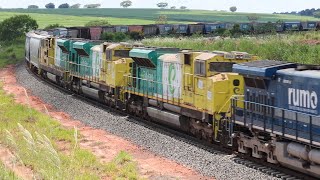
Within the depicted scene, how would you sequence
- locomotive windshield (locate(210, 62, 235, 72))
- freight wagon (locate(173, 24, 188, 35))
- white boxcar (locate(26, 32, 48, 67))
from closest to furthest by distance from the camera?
locomotive windshield (locate(210, 62, 235, 72))
white boxcar (locate(26, 32, 48, 67))
freight wagon (locate(173, 24, 188, 35))

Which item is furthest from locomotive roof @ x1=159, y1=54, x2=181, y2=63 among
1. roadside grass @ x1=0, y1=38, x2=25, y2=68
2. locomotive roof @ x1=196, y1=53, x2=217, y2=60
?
roadside grass @ x1=0, y1=38, x2=25, y2=68

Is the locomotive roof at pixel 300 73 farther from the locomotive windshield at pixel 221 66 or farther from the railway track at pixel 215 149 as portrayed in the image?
the locomotive windshield at pixel 221 66

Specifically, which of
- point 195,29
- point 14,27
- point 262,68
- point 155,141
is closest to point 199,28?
point 195,29

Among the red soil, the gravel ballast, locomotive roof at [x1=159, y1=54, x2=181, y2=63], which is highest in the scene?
locomotive roof at [x1=159, y1=54, x2=181, y2=63]

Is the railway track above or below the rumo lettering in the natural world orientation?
below

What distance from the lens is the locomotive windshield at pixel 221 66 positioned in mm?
16875

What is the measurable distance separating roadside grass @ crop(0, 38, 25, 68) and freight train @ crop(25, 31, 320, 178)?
111ft

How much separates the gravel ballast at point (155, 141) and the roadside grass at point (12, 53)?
30.3 metres

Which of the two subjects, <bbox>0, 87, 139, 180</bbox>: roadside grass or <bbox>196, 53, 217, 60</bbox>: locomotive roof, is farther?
<bbox>196, 53, 217, 60</bbox>: locomotive roof

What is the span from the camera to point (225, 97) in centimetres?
1617

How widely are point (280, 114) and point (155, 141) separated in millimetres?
5410

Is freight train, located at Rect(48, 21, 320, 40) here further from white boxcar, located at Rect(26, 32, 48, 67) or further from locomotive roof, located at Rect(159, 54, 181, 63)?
locomotive roof, located at Rect(159, 54, 181, 63)

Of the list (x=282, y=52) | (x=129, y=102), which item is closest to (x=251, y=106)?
(x=129, y=102)

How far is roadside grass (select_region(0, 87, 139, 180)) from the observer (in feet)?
22.2
